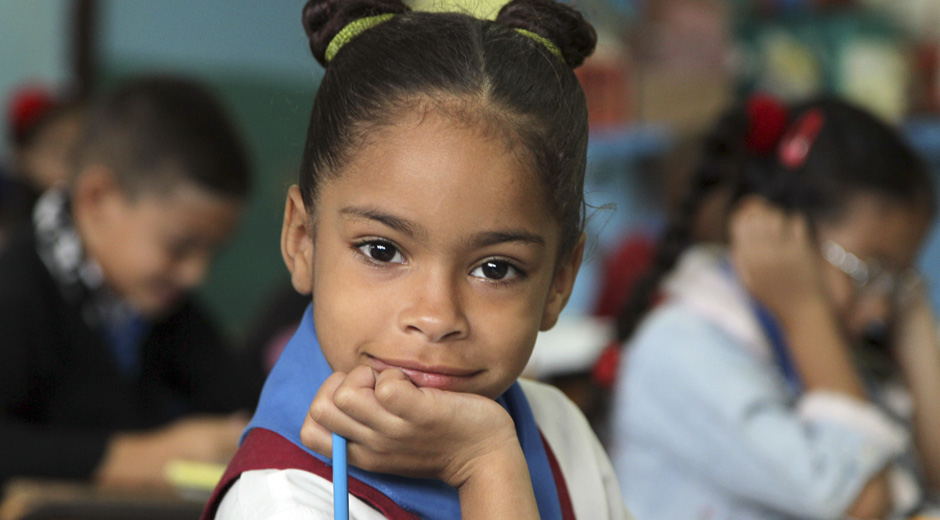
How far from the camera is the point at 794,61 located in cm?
322

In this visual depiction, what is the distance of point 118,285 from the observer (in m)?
1.72

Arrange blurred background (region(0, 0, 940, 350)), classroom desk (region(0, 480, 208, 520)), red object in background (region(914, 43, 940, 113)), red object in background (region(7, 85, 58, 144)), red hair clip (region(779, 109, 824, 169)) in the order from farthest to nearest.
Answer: blurred background (region(0, 0, 940, 350)), red object in background (region(914, 43, 940, 113)), red object in background (region(7, 85, 58, 144)), red hair clip (region(779, 109, 824, 169)), classroom desk (region(0, 480, 208, 520))

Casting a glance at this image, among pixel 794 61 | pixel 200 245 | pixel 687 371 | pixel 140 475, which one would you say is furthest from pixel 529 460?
pixel 794 61

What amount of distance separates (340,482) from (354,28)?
375mm

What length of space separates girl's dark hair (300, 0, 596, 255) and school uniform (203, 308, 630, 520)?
0.15 meters

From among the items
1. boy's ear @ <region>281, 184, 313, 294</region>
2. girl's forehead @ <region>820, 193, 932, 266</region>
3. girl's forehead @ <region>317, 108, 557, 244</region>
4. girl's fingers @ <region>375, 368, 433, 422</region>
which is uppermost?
girl's forehead @ <region>317, 108, 557, 244</region>

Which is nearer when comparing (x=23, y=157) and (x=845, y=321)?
(x=845, y=321)

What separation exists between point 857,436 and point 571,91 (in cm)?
85

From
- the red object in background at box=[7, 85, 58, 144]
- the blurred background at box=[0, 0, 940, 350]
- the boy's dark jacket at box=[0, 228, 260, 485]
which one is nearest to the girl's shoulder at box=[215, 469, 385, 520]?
the boy's dark jacket at box=[0, 228, 260, 485]

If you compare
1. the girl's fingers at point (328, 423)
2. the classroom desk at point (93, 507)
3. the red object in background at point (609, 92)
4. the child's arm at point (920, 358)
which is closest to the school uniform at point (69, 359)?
the classroom desk at point (93, 507)

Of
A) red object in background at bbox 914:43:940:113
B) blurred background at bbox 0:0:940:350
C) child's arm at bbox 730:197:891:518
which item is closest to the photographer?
child's arm at bbox 730:197:891:518

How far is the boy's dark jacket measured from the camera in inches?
56.5

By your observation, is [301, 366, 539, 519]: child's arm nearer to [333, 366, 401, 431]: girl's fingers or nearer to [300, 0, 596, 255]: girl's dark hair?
[333, 366, 401, 431]: girl's fingers

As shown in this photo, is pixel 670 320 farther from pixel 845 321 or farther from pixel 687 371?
pixel 845 321
